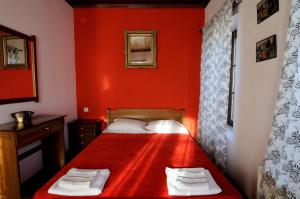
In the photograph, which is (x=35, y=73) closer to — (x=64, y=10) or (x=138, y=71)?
(x=64, y=10)

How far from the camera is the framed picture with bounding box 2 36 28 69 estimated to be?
2.12 metres

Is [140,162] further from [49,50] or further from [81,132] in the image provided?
[49,50]

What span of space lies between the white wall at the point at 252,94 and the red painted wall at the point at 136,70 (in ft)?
4.54

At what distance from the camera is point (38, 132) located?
216cm

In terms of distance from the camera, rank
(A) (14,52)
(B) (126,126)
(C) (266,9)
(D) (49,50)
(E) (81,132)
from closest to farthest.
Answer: (C) (266,9) → (A) (14,52) → (D) (49,50) → (B) (126,126) → (E) (81,132)

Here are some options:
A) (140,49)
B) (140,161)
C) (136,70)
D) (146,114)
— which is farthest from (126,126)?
(140,49)

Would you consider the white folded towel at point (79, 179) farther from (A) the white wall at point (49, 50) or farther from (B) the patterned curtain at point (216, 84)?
(B) the patterned curtain at point (216, 84)

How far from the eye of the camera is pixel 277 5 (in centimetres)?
149

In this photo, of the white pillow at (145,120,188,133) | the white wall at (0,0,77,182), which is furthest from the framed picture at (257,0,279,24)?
the white wall at (0,0,77,182)

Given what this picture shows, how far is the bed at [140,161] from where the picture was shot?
134 centimetres

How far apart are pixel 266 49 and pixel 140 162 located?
1.44 m

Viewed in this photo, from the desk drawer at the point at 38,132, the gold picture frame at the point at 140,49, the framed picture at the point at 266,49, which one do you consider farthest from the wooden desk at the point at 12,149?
the framed picture at the point at 266,49

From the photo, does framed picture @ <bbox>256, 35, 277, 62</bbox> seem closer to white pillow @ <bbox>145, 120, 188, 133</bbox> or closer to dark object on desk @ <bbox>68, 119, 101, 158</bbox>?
white pillow @ <bbox>145, 120, 188, 133</bbox>

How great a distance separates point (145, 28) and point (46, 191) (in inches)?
112
